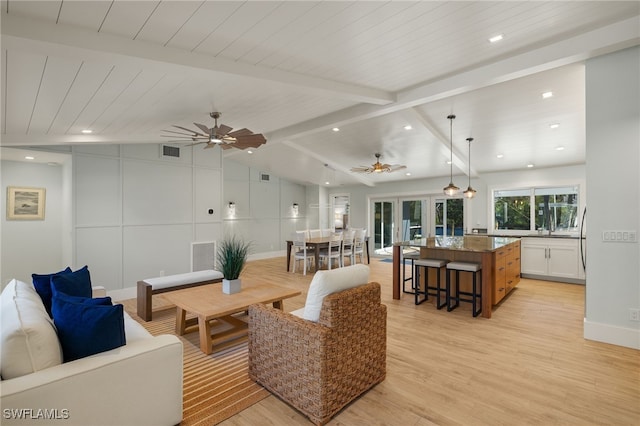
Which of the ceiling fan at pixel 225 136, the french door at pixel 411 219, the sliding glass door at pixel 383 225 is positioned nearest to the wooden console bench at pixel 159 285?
the ceiling fan at pixel 225 136

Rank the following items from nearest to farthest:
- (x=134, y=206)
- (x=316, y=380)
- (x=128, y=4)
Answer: (x=128, y=4) → (x=316, y=380) → (x=134, y=206)

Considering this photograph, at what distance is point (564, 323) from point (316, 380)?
3.54 m

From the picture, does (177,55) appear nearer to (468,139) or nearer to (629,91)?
(629,91)

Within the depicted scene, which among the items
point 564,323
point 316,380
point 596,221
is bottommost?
point 564,323

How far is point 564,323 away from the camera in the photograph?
3816 millimetres

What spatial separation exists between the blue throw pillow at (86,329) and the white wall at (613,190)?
13.8ft

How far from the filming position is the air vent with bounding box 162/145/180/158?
584cm

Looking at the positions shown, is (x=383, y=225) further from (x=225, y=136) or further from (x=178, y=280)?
(x=225, y=136)

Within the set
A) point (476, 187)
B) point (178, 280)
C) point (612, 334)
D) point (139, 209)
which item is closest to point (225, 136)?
point (178, 280)

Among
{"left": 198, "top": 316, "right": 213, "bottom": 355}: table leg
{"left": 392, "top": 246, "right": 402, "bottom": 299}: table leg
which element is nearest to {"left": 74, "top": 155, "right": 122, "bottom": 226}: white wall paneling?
{"left": 198, "top": 316, "right": 213, "bottom": 355}: table leg

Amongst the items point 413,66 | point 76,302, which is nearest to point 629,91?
point 413,66

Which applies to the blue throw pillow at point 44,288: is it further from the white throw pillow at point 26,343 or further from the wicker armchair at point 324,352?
the wicker armchair at point 324,352

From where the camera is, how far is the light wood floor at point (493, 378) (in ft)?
6.84

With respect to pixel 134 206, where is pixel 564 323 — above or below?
below
